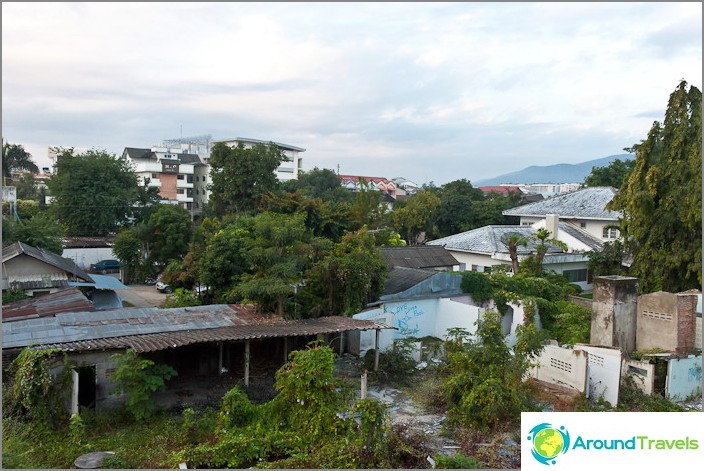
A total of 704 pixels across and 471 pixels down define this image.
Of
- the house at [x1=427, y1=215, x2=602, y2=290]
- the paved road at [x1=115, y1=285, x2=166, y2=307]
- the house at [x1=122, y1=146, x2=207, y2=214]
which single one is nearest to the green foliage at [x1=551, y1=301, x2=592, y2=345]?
the house at [x1=427, y1=215, x2=602, y2=290]

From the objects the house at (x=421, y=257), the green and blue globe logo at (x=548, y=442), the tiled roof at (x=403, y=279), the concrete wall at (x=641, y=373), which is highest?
the house at (x=421, y=257)

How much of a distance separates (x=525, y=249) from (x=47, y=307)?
20274 millimetres

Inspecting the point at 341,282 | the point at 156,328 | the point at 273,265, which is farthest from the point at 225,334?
the point at 341,282

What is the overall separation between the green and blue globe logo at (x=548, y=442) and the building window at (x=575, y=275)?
66.2 ft

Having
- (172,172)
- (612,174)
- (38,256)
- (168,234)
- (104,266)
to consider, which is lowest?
(104,266)

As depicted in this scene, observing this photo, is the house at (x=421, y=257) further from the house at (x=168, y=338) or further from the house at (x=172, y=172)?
the house at (x=172, y=172)

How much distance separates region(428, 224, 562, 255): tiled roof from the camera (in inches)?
1037

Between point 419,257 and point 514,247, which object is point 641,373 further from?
point 419,257

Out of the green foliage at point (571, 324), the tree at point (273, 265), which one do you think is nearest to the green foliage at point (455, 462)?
the tree at point (273, 265)

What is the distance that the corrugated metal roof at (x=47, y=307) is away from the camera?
1387 cm

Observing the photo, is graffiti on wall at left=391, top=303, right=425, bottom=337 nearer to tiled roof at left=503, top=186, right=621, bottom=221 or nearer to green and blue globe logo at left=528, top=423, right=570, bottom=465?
green and blue globe logo at left=528, top=423, right=570, bottom=465

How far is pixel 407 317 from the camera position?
17.4m

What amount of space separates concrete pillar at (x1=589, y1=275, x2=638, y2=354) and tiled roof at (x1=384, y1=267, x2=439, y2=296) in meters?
5.62

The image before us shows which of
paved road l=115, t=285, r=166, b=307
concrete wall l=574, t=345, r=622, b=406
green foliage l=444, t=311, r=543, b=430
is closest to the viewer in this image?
green foliage l=444, t=311, r=543, b=430
